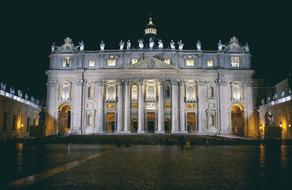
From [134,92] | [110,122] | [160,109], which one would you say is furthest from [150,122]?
[110,122]

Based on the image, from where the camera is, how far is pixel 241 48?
2906 inches

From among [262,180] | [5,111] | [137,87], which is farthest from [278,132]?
[5,111]

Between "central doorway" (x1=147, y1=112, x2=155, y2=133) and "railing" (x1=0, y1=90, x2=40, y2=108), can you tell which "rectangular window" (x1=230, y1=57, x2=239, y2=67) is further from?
"railing" (x1=0, y1=90, x2=40, y2=108)

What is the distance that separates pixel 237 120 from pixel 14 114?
4817cm

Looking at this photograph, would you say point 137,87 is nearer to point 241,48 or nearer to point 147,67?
point 147,67

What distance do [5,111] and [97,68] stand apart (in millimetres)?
24026

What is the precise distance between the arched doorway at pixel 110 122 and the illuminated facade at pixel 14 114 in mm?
15819

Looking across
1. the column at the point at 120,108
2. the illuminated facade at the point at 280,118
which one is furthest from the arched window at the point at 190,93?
the illuminated facade at the point at 280,118

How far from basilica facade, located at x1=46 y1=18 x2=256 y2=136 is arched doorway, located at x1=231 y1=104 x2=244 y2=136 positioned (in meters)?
0.50

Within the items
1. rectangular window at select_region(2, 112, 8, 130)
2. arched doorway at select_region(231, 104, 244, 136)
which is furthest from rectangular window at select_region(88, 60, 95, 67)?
arched doorway at select_region(231, 104, 244, 136)

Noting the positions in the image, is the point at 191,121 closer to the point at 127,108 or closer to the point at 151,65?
the point at 127,108

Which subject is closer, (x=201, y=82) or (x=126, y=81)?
(x=126, y=81)

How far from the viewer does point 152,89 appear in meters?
72.3

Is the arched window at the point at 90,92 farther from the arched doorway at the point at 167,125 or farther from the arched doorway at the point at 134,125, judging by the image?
the arched doorway at the point at 167,125
